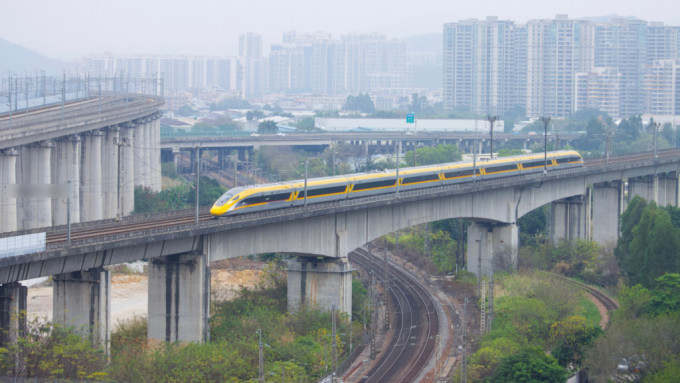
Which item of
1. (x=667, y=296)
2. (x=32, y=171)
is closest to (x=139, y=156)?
(x=32, y=171)

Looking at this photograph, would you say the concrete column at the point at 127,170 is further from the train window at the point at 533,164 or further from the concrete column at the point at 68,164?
the train window at the point at 533,164

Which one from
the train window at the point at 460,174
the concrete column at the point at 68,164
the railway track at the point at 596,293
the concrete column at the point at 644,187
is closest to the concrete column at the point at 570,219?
the railway track at the point at 596,293

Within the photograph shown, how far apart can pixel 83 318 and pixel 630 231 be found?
38.6m

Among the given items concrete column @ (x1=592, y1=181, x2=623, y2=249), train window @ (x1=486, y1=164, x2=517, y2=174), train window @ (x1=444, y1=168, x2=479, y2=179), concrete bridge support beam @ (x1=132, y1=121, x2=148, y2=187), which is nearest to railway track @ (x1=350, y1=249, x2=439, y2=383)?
train window @ (x1=444, y1=168, x2=479, y2=179)

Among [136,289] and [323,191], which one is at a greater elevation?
[323,191]

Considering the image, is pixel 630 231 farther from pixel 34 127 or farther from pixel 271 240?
pixel 34 127

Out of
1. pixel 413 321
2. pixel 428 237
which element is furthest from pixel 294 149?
pixel 413 321

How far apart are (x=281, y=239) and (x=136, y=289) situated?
670 inches

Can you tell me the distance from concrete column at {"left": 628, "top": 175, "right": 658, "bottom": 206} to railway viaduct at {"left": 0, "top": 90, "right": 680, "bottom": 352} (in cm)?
399

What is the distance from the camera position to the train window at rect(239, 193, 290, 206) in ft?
152

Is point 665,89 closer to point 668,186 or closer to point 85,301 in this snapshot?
point 668,186

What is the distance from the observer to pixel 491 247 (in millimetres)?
64688

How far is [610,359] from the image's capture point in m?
39.7

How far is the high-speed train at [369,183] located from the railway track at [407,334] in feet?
20.0
